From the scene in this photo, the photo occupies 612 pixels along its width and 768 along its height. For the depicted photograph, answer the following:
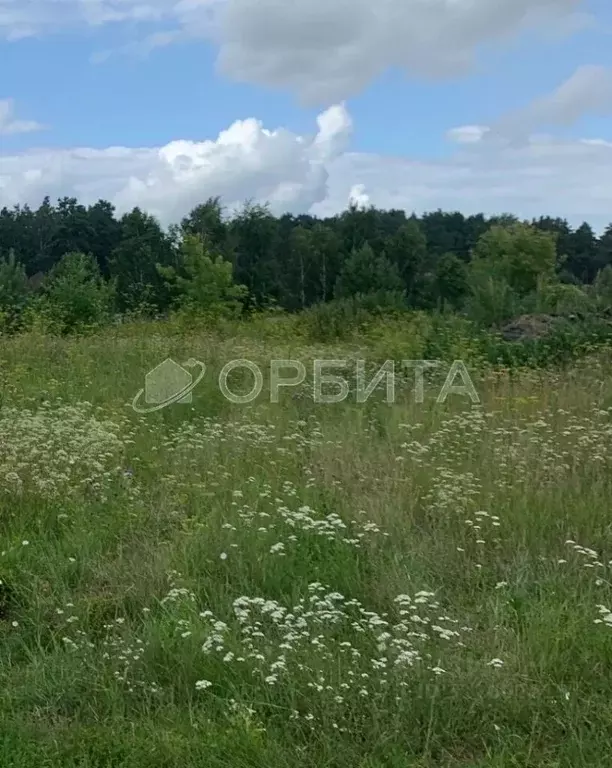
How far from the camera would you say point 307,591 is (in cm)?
350

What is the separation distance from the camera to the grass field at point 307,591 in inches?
101

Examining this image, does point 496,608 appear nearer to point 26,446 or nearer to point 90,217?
point 26,446

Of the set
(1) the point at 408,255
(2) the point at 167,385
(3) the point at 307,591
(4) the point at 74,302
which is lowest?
(3) the point at 307,591

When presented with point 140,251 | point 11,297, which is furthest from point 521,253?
point 11,297

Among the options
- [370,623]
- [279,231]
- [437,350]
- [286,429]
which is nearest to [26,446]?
[286,429]

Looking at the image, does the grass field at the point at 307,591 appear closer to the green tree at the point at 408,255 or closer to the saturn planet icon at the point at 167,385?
the saturn planet icon at the point at 167,385

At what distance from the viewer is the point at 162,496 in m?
4.66

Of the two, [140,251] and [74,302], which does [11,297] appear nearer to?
[74,302]

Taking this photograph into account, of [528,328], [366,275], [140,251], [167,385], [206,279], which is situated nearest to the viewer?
[167,385]

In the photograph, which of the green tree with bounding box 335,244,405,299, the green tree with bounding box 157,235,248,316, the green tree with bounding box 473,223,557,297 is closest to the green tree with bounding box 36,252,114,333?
the green tree with bounding box 157,235,248,316

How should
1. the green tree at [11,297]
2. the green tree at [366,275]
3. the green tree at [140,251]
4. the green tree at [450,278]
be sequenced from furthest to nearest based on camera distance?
the green tree at [450,278] → the green tree at [140,251] → the green tree at [366,275] → the green tree at [11,297]

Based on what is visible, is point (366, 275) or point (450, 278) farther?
point (450, 278)

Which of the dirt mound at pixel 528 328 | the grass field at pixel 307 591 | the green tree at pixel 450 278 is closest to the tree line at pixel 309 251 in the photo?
the green tree at pixel 450 278

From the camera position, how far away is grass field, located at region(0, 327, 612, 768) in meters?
2.56
